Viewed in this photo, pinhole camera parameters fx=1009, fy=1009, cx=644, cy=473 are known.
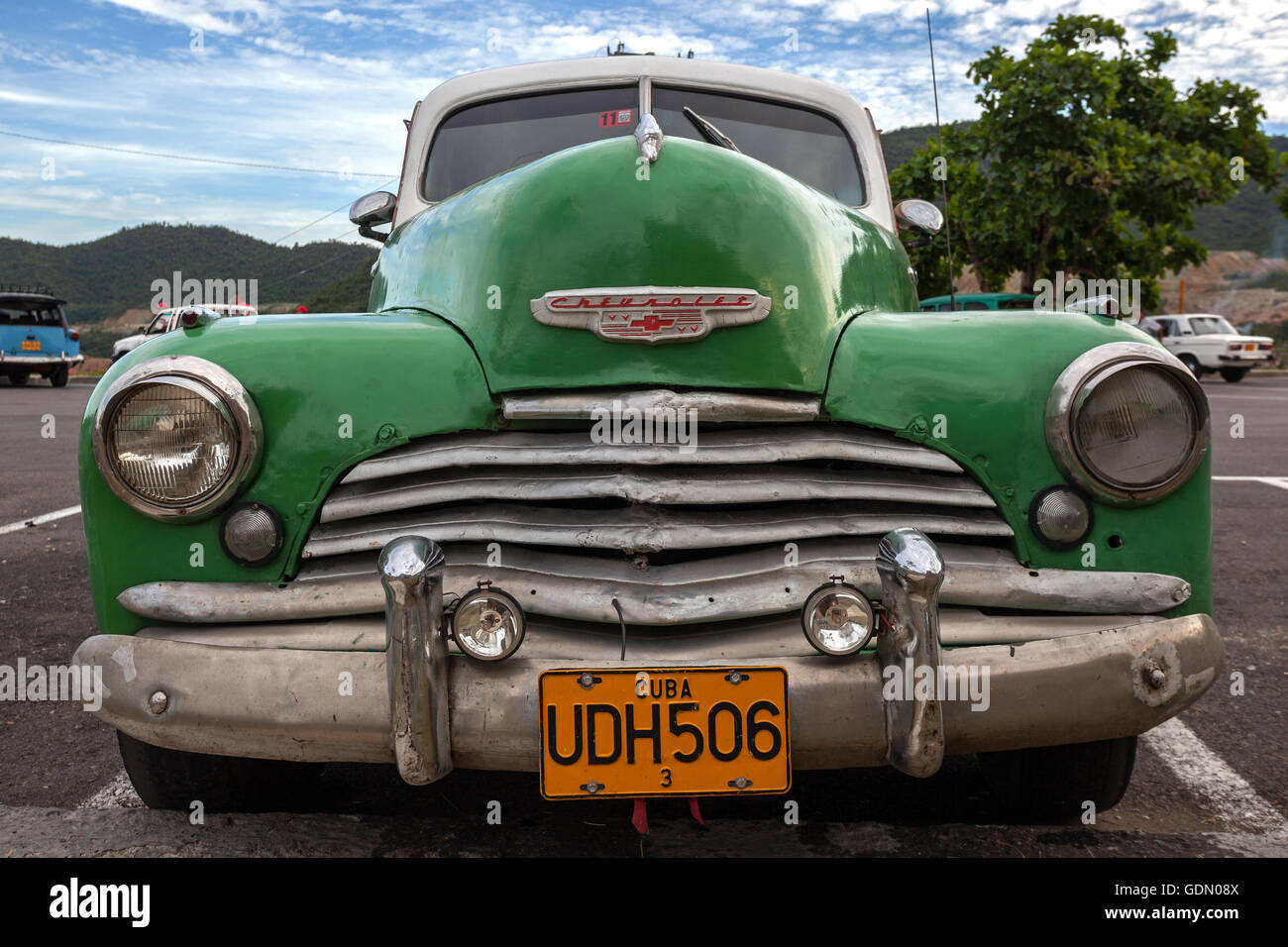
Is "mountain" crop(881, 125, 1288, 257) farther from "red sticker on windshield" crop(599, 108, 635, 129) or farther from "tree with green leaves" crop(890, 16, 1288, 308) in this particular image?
"red sticker on windshield" crop(599, 108, 635, 129)

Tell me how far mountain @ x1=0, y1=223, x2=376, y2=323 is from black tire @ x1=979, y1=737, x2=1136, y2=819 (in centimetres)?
4828

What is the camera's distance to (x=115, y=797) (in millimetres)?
2625

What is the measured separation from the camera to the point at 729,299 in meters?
2.21

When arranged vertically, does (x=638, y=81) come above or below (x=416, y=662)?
above

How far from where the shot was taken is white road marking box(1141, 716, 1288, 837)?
98.4 inches

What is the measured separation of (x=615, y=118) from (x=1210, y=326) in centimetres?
2517

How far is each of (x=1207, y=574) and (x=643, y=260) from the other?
1.36 meters

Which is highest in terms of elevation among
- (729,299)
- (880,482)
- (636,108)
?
(636,108)

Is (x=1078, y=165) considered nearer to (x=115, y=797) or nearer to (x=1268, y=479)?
(x=1268, y=479)

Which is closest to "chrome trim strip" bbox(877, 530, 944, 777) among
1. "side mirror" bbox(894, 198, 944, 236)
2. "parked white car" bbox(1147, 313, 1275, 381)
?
"side mirror" bbox(894, 198, 944, 236)

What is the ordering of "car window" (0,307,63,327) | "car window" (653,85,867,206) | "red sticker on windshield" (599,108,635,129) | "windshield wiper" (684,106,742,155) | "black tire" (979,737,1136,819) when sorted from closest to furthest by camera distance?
"black tire" (979,737,1136,819), "windshield wiper" (684,106,742,155), "red sticker on windshield" (599,108,635,129), "car window" (653,85,867,206), "car window" (0,307,63,327)

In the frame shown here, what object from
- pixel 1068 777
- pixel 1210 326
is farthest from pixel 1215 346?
pixel 1068 777
